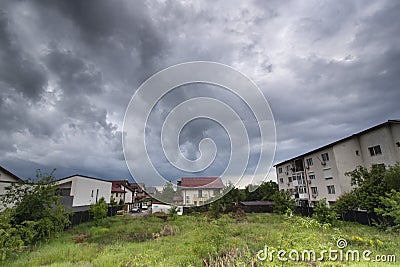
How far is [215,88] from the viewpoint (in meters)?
11.9

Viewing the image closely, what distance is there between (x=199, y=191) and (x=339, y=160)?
21.4 meters

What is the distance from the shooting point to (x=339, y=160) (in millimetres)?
25375

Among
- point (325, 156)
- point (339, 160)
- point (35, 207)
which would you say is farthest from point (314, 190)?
point (35, 207)

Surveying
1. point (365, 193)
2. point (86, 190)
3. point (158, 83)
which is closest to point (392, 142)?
point (365, 193)

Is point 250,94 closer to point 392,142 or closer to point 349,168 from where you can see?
point 392,142

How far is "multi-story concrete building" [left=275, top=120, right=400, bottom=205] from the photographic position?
21.3 m

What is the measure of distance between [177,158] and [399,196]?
38.7 feet

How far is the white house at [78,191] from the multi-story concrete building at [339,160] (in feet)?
93.1

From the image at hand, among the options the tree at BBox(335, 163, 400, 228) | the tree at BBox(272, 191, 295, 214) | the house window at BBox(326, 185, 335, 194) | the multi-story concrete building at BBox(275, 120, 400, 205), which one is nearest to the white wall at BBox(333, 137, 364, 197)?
the multi-story concrete building at BBox(275, 120, 400, 205)

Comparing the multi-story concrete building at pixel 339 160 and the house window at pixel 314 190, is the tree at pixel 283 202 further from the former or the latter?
the house window at pixel 314 190

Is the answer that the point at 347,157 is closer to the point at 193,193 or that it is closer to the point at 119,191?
the point at 193,193

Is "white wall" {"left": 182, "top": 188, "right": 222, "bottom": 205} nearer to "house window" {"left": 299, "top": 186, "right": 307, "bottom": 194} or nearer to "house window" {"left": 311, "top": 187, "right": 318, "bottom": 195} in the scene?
"house window" {"left": 299, "top": 186, "right": 307, "bottom": 194}

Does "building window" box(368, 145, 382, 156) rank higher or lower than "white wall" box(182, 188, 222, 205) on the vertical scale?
higher

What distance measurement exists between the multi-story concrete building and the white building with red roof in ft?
40.6
